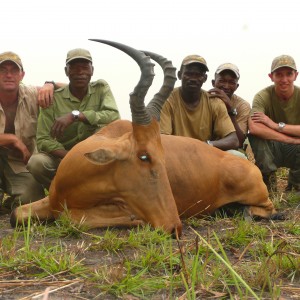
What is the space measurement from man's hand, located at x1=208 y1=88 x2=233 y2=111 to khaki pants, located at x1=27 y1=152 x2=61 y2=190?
7.97 ft

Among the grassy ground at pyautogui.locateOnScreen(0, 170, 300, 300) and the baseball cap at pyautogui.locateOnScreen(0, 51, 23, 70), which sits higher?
the baseball cap at pyautogui.locateOnScreen(0, 51, 23, 70)

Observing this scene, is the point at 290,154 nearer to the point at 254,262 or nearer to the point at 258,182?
the point at 258,182

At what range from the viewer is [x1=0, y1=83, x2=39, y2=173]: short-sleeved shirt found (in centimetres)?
723

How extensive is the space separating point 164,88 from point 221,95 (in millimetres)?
2372

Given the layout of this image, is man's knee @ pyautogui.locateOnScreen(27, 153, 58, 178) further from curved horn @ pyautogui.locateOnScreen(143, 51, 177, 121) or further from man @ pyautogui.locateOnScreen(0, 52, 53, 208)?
curved horn @ pyautogui.locateOnScreen(143, 51, 177, 121)

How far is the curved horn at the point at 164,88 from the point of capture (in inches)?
214

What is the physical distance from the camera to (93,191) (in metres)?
5.15

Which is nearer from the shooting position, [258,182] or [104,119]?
[258,182]

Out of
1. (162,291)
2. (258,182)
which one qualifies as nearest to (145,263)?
(162,291)

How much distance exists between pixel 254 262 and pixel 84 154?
73.0 inches

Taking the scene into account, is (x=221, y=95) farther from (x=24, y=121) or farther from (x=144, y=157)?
(x=144, y=157)

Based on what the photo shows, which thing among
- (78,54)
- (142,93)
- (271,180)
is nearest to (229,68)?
(271,180)

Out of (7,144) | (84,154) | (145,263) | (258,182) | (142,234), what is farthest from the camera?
(7,144)

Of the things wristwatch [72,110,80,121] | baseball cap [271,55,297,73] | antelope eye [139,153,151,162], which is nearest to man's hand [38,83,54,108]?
wristwatch [72,110,80,121]
